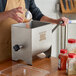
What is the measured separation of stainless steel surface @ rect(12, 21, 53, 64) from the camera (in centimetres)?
123

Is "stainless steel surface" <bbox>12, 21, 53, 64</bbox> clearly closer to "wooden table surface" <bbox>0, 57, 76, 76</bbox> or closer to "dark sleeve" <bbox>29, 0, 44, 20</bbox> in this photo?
"wooden table surface" <bbox>0, 57, 76, 76</bbox>

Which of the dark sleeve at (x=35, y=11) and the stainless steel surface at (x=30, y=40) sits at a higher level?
the dark sleeve at (x=35, y=11)

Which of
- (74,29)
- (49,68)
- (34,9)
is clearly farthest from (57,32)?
(49,68)

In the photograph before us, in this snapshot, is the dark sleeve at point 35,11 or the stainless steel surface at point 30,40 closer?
the stainless steel surface at point 30,40

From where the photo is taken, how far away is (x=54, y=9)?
300cm

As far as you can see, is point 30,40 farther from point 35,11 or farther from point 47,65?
point 35,11

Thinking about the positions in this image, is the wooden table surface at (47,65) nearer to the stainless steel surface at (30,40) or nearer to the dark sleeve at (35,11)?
the stainless steel surface at (30,40)

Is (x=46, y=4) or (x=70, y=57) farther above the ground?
(x=46, y=4)

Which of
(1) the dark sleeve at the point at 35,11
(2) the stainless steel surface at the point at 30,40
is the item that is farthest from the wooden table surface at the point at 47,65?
(1) the dark sleeve at the point at 35,11

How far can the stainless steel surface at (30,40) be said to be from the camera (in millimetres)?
1232

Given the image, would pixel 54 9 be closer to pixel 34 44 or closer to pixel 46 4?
pixel 46 4

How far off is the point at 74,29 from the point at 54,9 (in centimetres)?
46

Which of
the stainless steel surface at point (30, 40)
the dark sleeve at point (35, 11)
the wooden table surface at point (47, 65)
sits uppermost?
the dark sleeve at point (35, 11)

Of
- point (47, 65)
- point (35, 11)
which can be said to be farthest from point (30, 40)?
point (35, 11)
